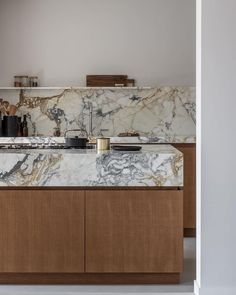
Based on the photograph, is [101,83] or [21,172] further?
[101,83]

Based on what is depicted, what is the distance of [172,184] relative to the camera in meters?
3.93

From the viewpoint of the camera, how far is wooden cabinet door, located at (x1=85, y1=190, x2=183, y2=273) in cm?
393

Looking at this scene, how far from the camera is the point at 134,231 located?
3953 mm

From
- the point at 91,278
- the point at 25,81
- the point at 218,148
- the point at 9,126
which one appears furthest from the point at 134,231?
the point at 25,81

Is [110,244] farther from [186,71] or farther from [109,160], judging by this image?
[186,71]

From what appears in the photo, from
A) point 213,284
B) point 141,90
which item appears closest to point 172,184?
point 213,284

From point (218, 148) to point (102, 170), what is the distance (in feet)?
2.66

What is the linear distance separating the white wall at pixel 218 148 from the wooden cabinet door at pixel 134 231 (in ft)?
0.94

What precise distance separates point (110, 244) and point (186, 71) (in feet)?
10.7

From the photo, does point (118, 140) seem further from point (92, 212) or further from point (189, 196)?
point (92, 212)

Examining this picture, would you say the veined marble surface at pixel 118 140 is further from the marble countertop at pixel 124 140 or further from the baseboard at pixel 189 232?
the baseboard at pixel 189 232

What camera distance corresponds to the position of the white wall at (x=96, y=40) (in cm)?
668

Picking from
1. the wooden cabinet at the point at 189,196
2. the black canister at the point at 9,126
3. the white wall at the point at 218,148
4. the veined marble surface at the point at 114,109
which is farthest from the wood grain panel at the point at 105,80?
the white wall at the point at 218,148

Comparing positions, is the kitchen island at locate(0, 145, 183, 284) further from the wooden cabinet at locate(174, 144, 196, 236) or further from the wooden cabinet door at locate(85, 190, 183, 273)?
the wooden cabinet at locate(174, 144, 196, 236)
